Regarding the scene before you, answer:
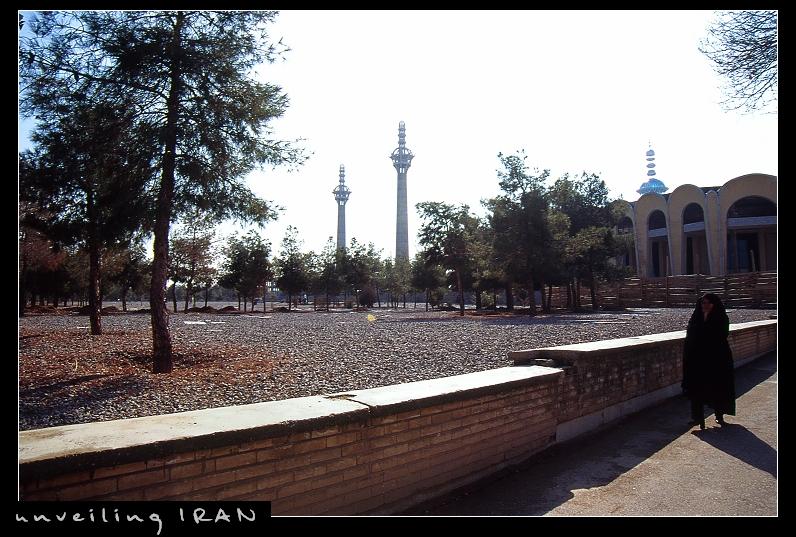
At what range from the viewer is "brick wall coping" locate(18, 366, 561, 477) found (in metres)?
2.38

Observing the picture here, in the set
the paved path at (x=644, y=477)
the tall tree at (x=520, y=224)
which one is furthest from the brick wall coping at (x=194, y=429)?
the tall tree at (x=520, y=224)

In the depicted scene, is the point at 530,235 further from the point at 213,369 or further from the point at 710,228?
the point at 710,228

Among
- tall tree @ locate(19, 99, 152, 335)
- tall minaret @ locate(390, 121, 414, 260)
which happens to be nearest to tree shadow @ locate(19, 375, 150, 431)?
tall tree @ locate(19, 99, 152, 335)

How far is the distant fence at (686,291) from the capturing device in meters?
34.7

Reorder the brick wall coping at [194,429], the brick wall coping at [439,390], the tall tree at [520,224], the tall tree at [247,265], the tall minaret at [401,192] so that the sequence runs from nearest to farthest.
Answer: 1. the brick wall coping at [194,429]
2. the brick wall coping at [439,390]
3. the tall tree at [520,224]
4. the tall tree at [247,265]
5. the tall minaret at [401,192]

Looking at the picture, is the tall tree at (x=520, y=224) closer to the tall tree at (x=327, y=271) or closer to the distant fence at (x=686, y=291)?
the distant fence at (x=686, y=291)

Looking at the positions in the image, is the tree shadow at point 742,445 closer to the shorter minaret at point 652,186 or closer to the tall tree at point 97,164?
the tall tree at point 97,164

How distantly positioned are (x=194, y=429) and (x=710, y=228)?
59.1m

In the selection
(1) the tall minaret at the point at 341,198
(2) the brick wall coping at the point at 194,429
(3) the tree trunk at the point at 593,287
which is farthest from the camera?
(1) the tall minaret at the point at 341,198

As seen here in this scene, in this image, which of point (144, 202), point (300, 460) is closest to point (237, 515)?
point (300, 460)

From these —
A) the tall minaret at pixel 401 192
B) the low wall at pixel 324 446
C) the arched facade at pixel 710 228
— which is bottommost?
the low wall at pixel 324 446

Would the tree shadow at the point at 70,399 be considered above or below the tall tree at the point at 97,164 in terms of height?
below

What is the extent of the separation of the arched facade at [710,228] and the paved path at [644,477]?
162 feet

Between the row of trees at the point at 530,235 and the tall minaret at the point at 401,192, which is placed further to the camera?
the tall minaret at the point at 401,192
